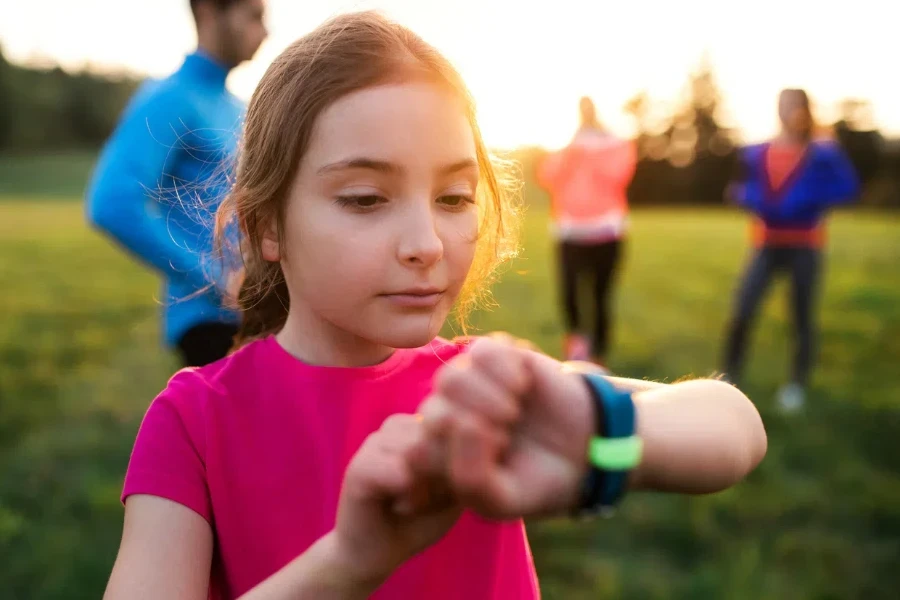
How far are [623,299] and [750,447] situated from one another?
1054cm

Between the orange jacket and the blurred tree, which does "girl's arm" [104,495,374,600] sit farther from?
the blurred tree

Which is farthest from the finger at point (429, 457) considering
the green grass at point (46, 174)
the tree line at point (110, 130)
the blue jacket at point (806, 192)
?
the tree line at point (110, 130)

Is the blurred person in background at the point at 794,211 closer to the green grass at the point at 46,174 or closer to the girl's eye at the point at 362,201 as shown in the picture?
the girl's eye at the point at 362,201

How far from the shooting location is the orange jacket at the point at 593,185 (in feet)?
22.2

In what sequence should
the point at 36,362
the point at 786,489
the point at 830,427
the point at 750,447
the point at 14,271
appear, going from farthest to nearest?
the point at 14,271, the point at 36,362, the point at 830,427, the point at 786,489, the point at 750,447

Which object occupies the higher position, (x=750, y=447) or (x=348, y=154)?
(x=348, y=154)

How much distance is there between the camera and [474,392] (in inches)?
30.1

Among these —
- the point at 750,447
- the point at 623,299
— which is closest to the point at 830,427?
the point at 750,447

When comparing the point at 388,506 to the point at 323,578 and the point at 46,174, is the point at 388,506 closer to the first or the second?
the point at 323,578

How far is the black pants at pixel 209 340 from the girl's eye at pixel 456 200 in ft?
5.79

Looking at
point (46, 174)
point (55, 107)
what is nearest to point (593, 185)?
point (46, 174)

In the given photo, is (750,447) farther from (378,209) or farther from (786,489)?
(786,489)

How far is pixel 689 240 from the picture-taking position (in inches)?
820

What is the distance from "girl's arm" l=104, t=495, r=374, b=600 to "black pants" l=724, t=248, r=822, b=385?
553 centimetres
